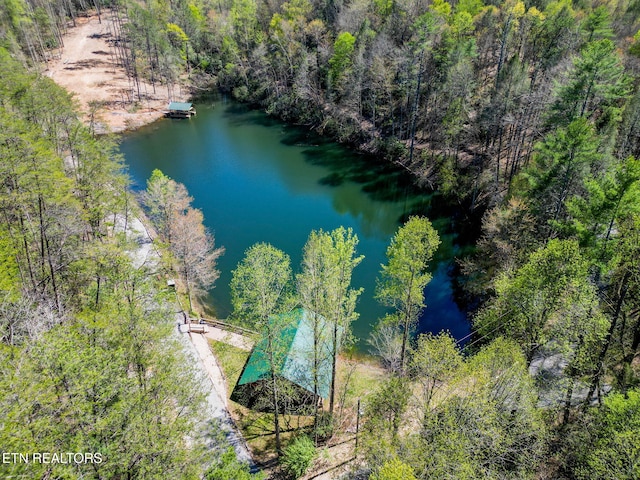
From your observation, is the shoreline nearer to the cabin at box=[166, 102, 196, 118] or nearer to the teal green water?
the cabin at box=[166, 102, 196, 118]

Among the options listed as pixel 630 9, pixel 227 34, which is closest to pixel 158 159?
pixel 227 34

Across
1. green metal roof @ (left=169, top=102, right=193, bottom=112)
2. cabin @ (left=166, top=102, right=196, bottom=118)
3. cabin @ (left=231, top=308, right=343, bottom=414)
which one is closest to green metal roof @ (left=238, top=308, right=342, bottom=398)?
cabin @ (left=231, top=308, right=343, bottom=414)

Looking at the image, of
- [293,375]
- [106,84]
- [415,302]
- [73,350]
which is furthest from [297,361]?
[106,84]

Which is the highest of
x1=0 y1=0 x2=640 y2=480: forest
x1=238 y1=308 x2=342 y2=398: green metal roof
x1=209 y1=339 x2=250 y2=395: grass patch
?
x1=0 y1=0 x2=640 y2=480: forest

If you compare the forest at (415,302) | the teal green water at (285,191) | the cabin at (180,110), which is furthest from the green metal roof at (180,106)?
the forest at (415,302)

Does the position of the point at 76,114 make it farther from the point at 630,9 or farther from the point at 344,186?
the point at 630,9

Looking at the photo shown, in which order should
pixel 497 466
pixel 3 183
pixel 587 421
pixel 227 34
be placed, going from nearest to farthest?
pixel 497 466 < pixel 587 421 < pixel 3 183 < pixel 227 34

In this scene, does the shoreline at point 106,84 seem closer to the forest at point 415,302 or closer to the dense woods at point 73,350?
the forest at point 415,302
